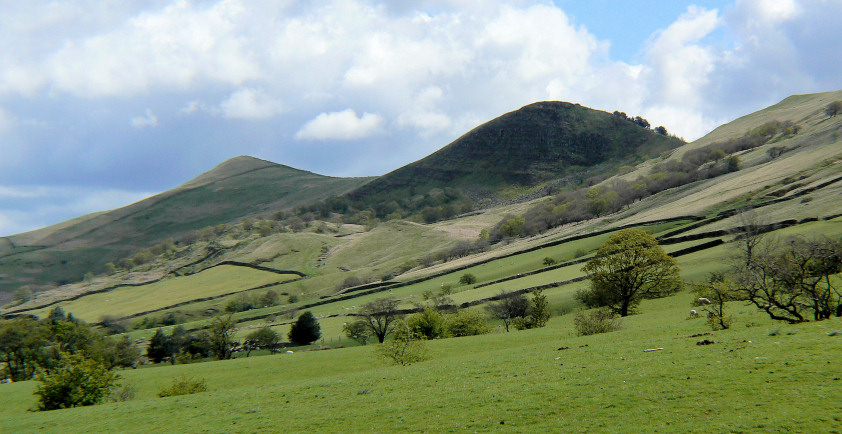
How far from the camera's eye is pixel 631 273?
49.5m

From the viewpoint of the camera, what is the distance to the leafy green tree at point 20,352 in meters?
64.8

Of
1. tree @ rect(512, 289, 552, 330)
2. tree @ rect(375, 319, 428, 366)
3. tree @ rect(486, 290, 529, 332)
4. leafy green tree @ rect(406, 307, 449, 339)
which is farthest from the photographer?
tree @ rect(486, 290, 529, 332)

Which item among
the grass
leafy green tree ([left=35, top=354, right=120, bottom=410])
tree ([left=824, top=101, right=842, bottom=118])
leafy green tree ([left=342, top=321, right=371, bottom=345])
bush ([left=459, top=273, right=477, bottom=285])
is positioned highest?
tree ([left=824, top=101, right=842, bottom=118])

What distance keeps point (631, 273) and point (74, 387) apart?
4549cm

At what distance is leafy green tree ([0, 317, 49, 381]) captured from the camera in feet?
213

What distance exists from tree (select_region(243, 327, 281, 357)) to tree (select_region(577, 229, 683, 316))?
44643 millimetres

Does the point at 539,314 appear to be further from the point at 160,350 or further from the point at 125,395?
the point at 160,350

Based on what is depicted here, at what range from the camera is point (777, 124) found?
184250 mm

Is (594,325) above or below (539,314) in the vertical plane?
above

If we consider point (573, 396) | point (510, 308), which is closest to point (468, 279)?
point (510, 308)

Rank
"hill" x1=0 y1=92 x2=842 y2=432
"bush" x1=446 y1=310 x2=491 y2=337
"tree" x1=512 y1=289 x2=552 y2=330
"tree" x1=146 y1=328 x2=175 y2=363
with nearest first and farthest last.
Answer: "hill" x1=0 y1=92 x2=842 y2=432
"tree" x1=512 y1=289 x2=552 y2=330
"bush" x1=446 y1=310 x2=491 y2=337
"tree" x1=146 y1=328 x2=175 y2=363

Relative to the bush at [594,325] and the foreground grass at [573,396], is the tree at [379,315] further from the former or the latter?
the foreground grass at [573,396]

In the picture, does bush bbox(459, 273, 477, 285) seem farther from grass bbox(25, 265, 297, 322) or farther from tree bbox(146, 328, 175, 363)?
grass bbox(25, 265, 297, 322)

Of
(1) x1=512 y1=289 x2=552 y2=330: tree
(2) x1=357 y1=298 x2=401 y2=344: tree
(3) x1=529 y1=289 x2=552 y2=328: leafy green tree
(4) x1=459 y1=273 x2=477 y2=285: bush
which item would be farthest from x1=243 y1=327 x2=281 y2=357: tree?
(3) x1=529 y1=289 x2=552 y2=328: leafy green tree
